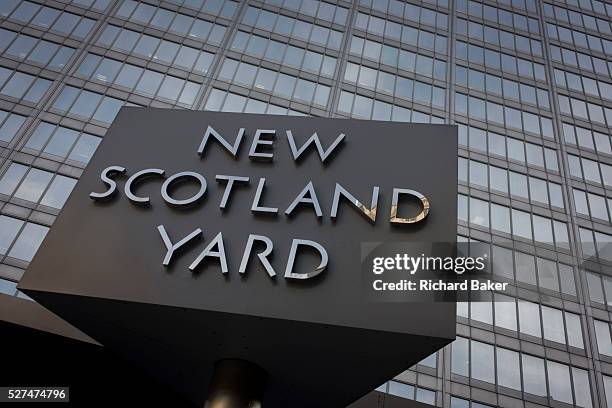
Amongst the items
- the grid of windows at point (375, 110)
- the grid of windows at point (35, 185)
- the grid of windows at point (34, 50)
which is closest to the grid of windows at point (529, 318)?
the grid of windows at point (375, 110)

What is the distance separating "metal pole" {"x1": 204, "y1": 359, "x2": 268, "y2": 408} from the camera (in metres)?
12.5

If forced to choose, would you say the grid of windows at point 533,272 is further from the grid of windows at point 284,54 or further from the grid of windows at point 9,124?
the grid of windows at point 9,124

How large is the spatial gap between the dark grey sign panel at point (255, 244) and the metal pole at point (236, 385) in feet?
1.13

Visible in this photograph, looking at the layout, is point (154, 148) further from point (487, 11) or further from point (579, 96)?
point (487, 11)

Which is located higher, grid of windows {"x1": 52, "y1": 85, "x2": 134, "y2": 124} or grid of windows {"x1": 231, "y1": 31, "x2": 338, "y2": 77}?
grid of windows {"x1": 231, "y1": 31, "x2": 338, "y2": 77}

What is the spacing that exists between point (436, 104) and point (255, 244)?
111 feet

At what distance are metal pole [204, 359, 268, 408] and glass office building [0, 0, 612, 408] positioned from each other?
17766 millimetres

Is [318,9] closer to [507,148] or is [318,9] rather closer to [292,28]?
[292,28]

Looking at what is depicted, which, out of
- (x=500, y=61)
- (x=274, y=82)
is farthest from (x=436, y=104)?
(x=274, y=82)

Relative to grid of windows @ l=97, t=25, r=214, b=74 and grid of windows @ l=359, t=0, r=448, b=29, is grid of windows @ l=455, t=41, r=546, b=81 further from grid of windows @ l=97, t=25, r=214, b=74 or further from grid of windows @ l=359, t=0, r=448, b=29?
grid of windows @ l=97, t=25, r=214, b=74

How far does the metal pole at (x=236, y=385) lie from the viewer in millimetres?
12453

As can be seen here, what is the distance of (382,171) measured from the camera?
13859 mm

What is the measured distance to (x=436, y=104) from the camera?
4322 cm

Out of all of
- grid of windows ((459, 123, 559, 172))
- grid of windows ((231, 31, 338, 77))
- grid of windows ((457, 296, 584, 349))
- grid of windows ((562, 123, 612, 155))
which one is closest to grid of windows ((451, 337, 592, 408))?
grid of windows ((457, 296, 584, 349))
